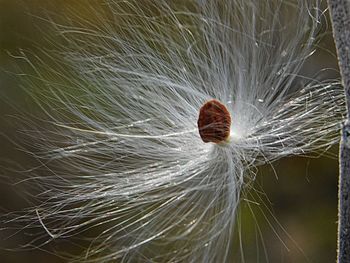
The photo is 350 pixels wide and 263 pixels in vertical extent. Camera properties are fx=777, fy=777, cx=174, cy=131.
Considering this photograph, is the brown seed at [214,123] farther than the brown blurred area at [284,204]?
No

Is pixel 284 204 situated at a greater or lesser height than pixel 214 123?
greater

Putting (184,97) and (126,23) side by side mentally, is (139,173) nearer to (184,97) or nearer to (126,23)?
(184,97)

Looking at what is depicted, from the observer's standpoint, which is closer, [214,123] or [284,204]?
[214,123]

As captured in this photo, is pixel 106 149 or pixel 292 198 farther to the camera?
pixel 292 198

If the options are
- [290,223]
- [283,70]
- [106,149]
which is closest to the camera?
[283,70]

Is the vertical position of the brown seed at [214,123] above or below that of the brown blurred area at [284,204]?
below

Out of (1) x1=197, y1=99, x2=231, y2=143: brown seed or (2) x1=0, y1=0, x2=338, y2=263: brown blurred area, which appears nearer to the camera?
(1) x1=197, y1=99, x2=231, y2=143: brown seed

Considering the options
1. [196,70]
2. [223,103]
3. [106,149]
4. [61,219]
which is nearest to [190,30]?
[196,70]

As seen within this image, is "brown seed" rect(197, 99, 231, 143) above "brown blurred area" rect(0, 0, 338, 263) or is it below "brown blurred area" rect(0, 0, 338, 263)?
below
